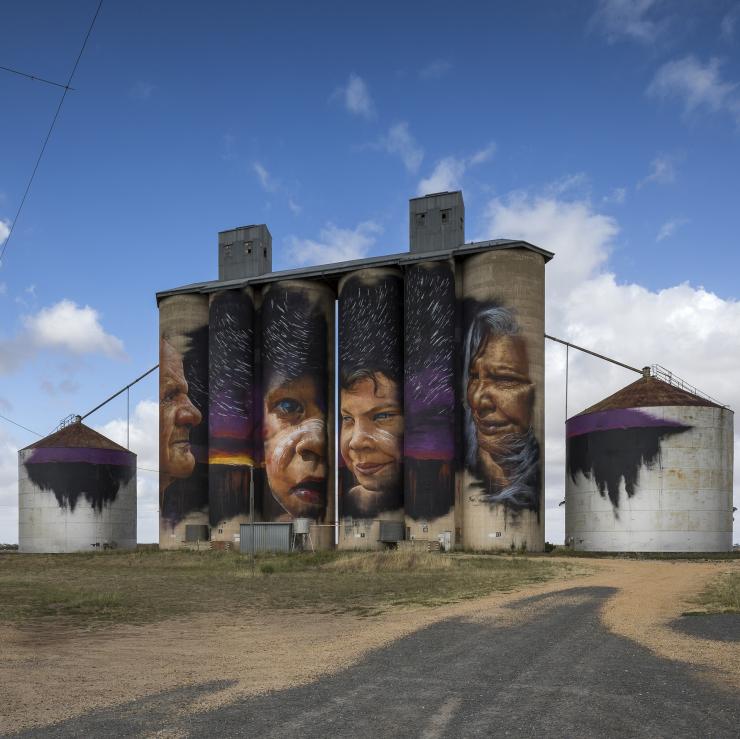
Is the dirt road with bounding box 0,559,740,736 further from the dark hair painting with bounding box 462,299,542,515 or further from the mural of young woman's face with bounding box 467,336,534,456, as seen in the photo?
the mural of young woman's face with bounding box 467,336,534,456

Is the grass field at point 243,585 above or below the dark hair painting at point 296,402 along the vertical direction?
below

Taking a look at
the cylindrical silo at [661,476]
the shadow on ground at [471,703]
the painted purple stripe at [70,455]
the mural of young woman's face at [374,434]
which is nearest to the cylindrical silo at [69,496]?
the painted purple stripe at [70,455]

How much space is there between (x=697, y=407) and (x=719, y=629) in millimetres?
48345

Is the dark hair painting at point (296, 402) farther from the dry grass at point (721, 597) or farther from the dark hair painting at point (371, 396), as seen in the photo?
the dry grass at point (721, 597)

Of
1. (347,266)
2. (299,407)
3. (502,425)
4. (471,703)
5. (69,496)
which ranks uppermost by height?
(347,266)

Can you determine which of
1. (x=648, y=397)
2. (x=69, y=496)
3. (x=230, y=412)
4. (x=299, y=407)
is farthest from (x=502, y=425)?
(x=69, y=496)

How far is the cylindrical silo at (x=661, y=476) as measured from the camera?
64.8m

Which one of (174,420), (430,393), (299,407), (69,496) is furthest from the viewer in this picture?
(69,496)

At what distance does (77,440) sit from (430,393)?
41.3 meters

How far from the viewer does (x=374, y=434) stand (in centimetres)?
7525

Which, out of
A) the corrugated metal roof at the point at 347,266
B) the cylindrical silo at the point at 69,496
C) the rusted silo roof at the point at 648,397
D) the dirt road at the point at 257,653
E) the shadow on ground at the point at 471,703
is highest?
the corrugated metal roof at the point at 347,266

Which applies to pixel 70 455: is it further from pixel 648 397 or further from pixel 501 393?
pixel 648 397

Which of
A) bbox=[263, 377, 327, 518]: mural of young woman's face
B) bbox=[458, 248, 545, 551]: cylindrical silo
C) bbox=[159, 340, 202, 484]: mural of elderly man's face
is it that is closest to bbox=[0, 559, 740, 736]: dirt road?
bbox=[458, 248, 545, 551]: cylindrical silo

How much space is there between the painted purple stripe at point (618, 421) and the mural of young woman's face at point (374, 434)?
54.0 ft
